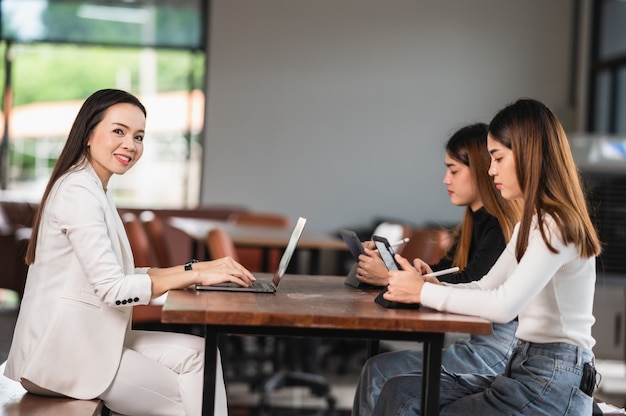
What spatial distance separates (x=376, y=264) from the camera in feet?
8.23

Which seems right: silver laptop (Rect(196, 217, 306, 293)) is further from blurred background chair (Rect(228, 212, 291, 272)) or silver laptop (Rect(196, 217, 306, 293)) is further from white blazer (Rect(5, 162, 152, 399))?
blurred background chair (Rect(228, 212, 291, 272))

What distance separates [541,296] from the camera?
2.03 metres

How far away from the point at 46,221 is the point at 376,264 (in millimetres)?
906

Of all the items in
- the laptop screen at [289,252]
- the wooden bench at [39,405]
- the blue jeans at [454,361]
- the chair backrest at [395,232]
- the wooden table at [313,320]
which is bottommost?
the wooden bench at [39,405]

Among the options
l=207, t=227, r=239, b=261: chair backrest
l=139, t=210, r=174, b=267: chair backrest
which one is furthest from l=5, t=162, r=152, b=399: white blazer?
l=139, t=210, r=174, b=267: chair backrest

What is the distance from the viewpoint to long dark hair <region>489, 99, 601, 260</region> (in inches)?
79.6

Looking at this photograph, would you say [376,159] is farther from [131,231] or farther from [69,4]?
[131,231]

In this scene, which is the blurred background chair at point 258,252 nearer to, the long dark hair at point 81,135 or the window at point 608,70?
the long dark hair at point 81,135

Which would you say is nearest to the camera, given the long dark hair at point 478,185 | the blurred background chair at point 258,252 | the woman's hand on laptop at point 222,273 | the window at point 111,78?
the woman's hand on laptop at point 222,273

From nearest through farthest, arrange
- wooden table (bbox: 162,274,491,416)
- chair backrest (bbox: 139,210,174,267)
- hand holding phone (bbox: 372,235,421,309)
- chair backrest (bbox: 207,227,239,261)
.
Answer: wooden table (bbox: 162,274,491,416) < hand holding phone (bbox: 372,235,421,309) < chair backrest (bbox: 207,227,239,261) < chair backrest (bbox: 139,210,174,267)

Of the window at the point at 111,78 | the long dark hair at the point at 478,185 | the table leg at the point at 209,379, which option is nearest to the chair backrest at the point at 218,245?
the long dark hair at the point at 478,185

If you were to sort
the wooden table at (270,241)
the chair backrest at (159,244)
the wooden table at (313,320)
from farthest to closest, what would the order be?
the chair backrest at (159,244) → the wooden table at (270,241) → the wooden table at (313,320)

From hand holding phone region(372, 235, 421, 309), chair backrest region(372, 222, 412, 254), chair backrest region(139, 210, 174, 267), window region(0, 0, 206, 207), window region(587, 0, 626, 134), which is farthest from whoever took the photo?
window region(0, 0, 206, 207)

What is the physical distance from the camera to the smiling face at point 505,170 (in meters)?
2.12
